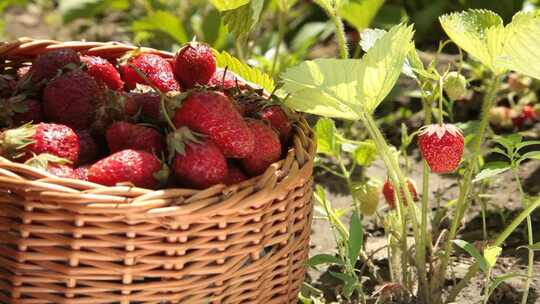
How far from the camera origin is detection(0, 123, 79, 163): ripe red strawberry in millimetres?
1423

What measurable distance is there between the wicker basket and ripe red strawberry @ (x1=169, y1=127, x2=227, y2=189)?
0.14 ft

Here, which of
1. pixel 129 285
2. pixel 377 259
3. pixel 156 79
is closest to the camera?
pixel 129 285

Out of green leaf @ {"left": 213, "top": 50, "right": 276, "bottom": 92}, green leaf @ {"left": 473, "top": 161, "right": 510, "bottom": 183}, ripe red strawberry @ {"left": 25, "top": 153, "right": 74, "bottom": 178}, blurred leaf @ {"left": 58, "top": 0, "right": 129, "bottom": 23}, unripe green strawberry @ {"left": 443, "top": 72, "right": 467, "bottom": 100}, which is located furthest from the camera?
blurred leaf @ {"left": 58, "top": 0, "right": 129, "bottom": 23}

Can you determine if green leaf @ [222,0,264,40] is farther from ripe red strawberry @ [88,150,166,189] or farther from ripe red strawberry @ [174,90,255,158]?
ripe red strawberry @ [88,150,166,189]

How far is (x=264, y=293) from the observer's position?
1.53 metres

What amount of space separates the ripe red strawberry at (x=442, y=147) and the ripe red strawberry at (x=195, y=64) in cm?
41

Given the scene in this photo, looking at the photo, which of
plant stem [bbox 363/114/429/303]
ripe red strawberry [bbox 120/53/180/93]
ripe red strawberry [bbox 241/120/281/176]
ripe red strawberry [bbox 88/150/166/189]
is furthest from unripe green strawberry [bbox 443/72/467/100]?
ripe red strawberry [bbox 88/150/166/189]

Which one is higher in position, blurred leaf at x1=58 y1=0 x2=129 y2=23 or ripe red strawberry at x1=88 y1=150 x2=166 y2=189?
blurred leaf at x1=58 y1=0 x2=129 y2=23

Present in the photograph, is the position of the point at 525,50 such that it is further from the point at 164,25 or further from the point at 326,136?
the point at 164,25

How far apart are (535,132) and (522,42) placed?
1163 millimetres

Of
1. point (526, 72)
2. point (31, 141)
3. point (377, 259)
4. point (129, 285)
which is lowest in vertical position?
point (377, 259)

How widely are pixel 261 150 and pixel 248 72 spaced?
400 mm

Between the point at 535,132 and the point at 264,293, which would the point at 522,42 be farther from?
the point at 535,132

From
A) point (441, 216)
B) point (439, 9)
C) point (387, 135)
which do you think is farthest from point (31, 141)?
point (439, 9)
